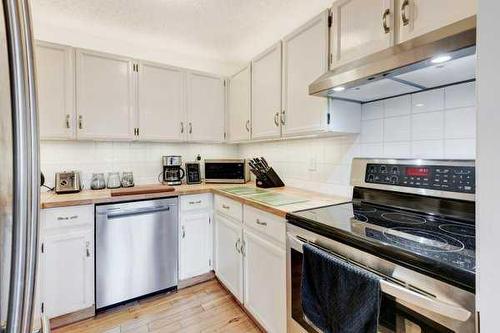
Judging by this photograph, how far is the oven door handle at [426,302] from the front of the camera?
2.18ft

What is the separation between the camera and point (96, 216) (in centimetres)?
183

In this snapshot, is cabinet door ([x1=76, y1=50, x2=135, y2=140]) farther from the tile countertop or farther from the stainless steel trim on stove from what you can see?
the stainless steel trim on stove

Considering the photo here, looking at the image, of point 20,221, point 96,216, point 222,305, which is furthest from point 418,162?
point 96,216

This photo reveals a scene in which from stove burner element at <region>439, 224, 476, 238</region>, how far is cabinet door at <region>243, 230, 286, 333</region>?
75 centimetres

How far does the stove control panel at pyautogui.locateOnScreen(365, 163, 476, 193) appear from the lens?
1.10m

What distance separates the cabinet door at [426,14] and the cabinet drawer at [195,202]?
70.9 inches

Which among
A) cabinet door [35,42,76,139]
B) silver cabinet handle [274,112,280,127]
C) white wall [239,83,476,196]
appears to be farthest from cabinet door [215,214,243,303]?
cabinet door [35,42,76,139]

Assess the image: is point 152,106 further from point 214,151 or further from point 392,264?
point 392,264

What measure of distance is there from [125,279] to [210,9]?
220 centimetres

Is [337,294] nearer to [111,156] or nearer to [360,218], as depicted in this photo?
[360,218]

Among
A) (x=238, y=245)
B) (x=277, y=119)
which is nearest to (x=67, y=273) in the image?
(x=238, y=245)

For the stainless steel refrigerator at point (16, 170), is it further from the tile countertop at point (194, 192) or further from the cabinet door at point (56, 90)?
the cabinet door at point (56, 90)

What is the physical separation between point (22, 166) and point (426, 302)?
102cm

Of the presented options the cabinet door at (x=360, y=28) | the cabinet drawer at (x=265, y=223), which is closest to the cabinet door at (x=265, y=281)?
the cabinet drawer at (x=265, y=223)
